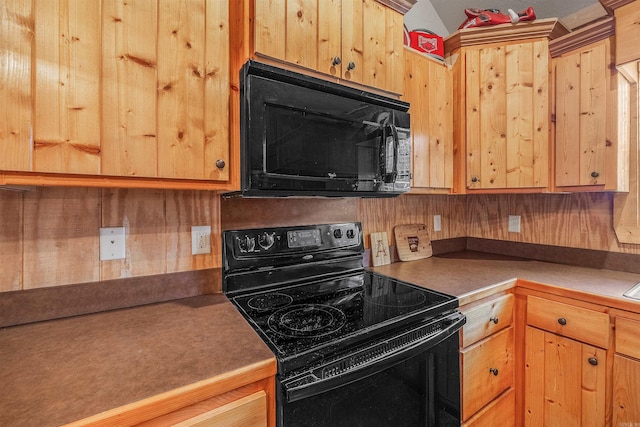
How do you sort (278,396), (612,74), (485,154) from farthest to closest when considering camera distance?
1. (485,154)
2. (612,74)
3. (278,396)

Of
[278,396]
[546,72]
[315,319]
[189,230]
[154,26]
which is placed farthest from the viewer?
[546,72]

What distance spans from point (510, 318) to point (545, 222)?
84 cm

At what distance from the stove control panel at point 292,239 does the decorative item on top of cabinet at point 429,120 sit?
46 cm

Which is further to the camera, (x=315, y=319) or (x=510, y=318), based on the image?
(x=510, y=318)

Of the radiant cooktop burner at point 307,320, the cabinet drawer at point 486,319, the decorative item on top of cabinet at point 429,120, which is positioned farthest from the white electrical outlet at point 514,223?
the radiant cooktop burner at point 307,320

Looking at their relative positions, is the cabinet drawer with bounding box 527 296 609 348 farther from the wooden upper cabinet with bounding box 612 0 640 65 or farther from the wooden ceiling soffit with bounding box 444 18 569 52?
the wooden ceiling soffit with bounding box 444 18 569 52

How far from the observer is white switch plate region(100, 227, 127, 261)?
1.11 m

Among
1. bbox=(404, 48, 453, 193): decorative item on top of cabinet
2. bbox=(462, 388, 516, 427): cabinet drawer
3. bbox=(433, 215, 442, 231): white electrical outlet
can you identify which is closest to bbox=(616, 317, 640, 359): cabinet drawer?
bbox=(462, 388, 516, 427): cabinet drawer

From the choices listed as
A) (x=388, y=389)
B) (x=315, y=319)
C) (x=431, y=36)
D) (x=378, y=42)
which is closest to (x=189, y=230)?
(x=315, y=319)

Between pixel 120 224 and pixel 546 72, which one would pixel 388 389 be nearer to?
pixel 120 224

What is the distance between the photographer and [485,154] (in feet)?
5.90

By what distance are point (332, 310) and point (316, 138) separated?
64cm

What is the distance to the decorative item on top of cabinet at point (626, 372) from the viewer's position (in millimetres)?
1181

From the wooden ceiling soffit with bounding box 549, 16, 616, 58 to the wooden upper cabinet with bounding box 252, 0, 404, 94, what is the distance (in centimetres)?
92
